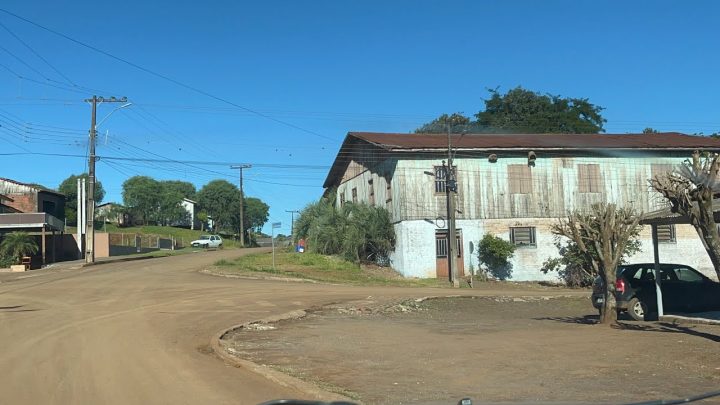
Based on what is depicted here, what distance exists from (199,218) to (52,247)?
65.9 m

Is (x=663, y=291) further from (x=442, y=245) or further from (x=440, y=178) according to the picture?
(x=440, y=178)

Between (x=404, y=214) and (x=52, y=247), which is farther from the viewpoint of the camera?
(x=52, y=247)

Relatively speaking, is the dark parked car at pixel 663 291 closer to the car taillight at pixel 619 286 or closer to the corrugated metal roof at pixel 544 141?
the car taillight at pixel 619 286

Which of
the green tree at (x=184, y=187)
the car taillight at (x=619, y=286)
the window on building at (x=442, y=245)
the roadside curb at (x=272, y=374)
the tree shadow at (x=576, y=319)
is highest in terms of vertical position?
the green tree at (x=184, y=187)

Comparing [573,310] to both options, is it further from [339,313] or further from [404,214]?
[404,214]

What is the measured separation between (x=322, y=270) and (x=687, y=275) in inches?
791

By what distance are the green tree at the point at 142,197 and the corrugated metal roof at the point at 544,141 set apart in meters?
71.2

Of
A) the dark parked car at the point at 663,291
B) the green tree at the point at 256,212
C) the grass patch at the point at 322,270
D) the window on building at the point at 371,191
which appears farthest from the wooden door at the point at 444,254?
the green tree at the point at 256,212

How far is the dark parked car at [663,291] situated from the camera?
1536 cm

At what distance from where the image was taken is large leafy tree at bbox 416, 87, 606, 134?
201 ft

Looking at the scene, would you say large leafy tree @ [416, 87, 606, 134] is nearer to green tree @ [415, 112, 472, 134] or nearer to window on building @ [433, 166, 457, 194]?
green tree @ [415, 112, 472, 134]

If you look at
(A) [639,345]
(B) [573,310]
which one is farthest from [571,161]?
(A) [639,345]

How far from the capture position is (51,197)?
59531 mm

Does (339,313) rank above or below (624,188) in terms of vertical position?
below
